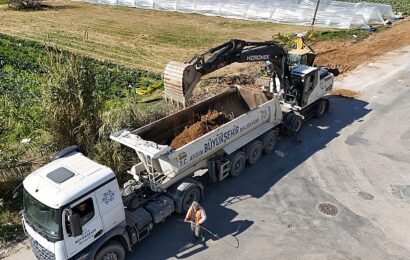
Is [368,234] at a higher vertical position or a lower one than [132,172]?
lower

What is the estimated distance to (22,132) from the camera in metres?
14.9

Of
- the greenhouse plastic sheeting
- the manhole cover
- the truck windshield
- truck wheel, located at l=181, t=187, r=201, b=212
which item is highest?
the greenhouse plastic sheeting

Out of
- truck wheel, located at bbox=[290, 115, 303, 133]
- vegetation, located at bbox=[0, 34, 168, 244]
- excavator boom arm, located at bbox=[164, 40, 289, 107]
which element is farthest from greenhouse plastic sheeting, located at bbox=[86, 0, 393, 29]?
vegetation, located at bbox=[0, 34, 168, 244]

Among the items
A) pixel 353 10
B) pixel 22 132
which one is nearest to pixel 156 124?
pixel 22 132

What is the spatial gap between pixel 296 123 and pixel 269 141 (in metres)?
1.86

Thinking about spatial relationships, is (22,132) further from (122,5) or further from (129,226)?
(122,5)

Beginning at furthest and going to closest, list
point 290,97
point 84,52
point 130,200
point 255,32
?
point 255,32
point 84,52
point 290,97
point 130,200

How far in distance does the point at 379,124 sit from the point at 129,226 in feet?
40.1

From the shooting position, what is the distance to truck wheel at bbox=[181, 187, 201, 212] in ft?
37.8

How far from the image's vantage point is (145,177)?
11.6m

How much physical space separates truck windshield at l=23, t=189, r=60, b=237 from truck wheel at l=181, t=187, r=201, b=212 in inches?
156

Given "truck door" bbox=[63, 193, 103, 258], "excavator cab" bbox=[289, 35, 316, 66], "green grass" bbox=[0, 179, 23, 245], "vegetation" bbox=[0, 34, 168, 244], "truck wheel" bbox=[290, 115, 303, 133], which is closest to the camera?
"truck door" bbox=[63, 193, 103, 258]

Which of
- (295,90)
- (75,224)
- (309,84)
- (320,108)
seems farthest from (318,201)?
(75,224)

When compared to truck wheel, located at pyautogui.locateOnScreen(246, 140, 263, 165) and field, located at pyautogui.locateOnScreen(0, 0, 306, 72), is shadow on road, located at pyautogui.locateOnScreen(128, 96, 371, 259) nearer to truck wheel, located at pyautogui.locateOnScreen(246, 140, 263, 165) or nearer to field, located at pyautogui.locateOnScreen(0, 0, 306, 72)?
truck wheel, located at pyautogui.locateOnScreen(246, 140, 263, 165)
